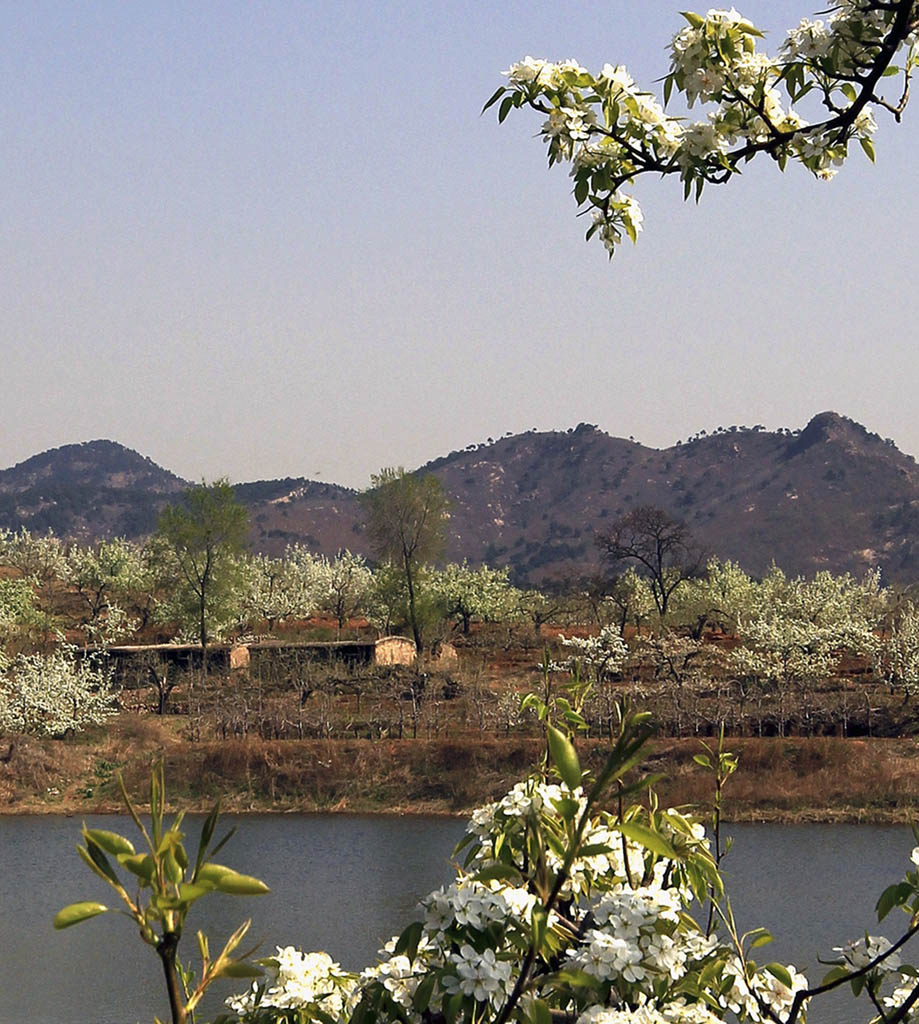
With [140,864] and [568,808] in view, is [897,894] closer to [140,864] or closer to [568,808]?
[568,808]

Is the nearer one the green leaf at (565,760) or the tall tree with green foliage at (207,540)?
the green leaf at (565,760)

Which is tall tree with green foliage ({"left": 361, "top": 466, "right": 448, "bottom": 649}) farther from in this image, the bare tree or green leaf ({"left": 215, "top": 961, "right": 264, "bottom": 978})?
green leaf ({"left": 215, "top": 961, "right": 264, "bottom": 978})

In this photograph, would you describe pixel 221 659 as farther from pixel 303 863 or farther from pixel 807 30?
pixel 807 30

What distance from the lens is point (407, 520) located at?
155ft

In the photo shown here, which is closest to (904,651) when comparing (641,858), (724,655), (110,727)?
(724,655)

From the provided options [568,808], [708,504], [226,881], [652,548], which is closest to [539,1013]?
[568,808]

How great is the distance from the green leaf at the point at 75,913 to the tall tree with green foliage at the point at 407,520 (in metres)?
45.2

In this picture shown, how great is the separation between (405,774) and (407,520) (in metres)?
18.4

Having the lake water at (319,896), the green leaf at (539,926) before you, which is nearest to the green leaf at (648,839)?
the green leaf at (539,926)

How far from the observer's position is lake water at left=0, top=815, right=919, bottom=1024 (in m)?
17.0

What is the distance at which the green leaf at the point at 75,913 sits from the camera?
1.68 metres

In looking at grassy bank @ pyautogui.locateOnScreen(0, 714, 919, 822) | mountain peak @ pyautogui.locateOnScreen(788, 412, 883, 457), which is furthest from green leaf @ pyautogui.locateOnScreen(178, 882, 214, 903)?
mountain peak @ pyautogui.locateOnScreen(788, 412, 883, 457)

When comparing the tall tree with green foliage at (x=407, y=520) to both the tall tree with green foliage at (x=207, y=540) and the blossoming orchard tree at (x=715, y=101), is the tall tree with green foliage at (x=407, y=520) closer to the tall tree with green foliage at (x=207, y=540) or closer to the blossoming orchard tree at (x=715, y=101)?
the tall tree with green foliage at (x=207, y=540)

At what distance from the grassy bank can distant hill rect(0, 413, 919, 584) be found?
314 feet
